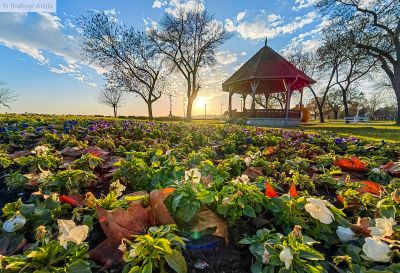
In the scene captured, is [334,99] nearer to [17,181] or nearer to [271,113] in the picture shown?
[271,113]

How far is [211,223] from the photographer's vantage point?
1.48m

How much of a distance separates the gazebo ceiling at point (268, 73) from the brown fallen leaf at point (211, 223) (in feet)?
56.1

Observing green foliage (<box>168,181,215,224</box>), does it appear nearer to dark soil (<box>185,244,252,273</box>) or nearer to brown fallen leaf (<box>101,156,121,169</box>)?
dark soil (<box>185,244,252,273</box>)

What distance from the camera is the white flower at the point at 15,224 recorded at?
4.36 ft

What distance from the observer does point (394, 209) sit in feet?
5.23

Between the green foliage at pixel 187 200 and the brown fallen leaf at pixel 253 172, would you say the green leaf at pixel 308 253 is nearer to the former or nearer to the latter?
the green foliage at pixel 187 200

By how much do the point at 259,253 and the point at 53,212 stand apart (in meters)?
1.21

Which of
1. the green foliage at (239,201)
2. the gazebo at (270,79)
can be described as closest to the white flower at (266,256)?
the green foliage at (239,201)

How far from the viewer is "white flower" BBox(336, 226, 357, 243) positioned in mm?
1498

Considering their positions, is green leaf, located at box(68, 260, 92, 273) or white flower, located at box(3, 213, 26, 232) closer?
green leaf, located at box(68, 260, 92, 273)

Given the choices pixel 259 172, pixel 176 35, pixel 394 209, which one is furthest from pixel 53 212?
pixel 176 35

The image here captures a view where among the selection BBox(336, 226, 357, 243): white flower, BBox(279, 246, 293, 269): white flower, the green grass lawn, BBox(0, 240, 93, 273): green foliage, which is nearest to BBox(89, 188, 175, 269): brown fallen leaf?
BBox(0, 240, 93, 273): green foliage

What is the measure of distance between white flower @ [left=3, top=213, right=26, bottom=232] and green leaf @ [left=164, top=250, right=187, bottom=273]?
0.80 meters

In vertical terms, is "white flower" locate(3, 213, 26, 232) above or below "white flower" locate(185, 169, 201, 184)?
below
